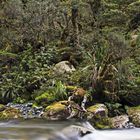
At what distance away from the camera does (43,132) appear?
9648mm

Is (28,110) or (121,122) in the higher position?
(28,110)

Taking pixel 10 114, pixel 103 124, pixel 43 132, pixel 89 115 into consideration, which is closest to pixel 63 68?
pixel 10 114

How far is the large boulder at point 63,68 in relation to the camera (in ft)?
45.3

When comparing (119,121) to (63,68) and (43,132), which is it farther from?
(63,68)

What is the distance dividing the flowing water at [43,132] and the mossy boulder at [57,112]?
0.33 metres

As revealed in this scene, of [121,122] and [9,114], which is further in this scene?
[9,114]

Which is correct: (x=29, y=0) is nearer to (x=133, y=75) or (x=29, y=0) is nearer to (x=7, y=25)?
(x=7, y=25)

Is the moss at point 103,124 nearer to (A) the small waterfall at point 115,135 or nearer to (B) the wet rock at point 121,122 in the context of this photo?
(B) the wet rock at point 121,122

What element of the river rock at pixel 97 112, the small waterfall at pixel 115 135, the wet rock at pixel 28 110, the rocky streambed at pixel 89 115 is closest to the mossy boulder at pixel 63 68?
the wet rock at pixel 28 110

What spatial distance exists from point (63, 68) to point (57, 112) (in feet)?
9.64

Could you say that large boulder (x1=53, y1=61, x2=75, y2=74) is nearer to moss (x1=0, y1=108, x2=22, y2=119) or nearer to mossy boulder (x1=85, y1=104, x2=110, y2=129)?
moss (x1=0, y1=108, x2=22, y2=119)

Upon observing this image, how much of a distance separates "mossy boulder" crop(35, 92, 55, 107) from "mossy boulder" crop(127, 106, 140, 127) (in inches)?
95.7

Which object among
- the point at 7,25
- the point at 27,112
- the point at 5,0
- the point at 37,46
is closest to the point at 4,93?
the point at 27,112

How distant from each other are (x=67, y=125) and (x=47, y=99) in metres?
2.28
